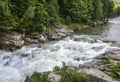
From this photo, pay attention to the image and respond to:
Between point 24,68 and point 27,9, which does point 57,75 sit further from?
point 27,9

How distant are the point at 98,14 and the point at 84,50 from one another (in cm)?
3313

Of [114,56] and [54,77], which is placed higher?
[54,77]

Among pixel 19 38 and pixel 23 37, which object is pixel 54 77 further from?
pixel 23 37

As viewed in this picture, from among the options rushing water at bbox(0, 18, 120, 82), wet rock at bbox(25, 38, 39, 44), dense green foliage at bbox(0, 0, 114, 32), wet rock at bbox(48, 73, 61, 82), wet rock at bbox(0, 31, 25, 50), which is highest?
dense green foliage at bbox(0, 0, 114, 32)

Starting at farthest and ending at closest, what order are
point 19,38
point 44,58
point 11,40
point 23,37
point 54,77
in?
point 23,37 → point 19,38 → point 11,40 → point 44,58 → point 54,77

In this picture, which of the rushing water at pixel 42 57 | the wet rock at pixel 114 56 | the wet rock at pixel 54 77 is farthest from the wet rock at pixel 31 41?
the wet rock at pixel 54 77

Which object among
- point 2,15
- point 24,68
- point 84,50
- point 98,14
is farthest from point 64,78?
point 98,14

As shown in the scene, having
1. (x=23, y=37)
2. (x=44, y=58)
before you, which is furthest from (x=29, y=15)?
(x=44, y=58)

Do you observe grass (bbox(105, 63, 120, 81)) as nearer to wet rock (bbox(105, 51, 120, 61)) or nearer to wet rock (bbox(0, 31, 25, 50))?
wet rock (bbox(105, 51, 120, 61))

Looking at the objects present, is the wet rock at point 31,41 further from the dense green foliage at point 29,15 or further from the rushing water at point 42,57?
the dense green foliage at point 29,15

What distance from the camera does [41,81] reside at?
11.6 metres

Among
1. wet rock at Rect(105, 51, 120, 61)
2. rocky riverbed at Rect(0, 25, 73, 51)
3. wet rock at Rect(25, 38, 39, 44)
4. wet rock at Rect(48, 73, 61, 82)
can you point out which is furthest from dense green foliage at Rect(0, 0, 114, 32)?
wet rock at Rect(48, 73, 61, 82)

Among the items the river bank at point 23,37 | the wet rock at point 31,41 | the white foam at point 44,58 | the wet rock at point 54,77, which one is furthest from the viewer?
the wet rock at point 31,41

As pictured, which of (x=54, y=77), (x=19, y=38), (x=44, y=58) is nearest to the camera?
(x=54, y=77)
